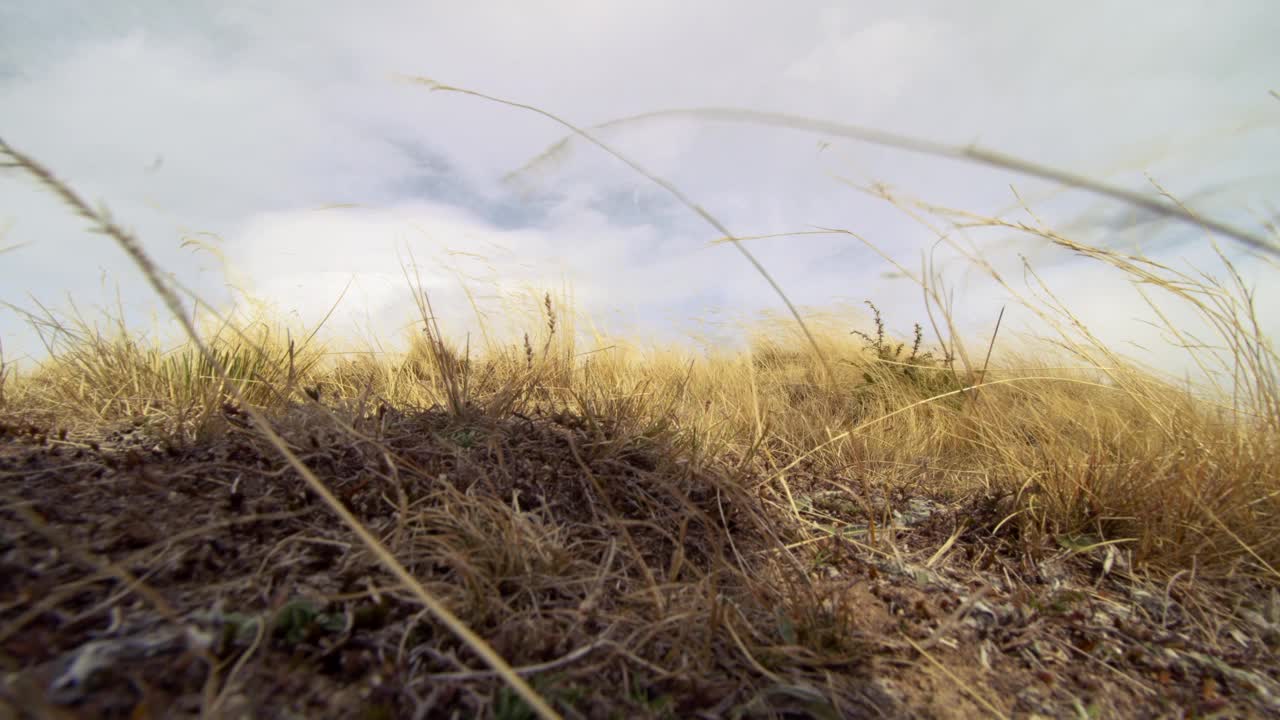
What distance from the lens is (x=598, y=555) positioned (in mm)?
1813

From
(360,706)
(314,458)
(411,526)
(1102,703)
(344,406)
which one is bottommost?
(1102,703)

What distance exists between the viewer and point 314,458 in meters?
1.91

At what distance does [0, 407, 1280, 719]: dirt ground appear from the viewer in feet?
3.82

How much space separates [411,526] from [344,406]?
0.87m

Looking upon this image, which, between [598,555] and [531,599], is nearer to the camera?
[531,599]

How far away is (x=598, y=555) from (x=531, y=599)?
1.11ft

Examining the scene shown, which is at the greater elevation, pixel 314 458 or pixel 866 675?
pixel 314 458

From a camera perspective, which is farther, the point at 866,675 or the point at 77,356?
the point at 77,356

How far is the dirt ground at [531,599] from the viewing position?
1.17 meters

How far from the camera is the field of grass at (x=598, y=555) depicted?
1194 mm

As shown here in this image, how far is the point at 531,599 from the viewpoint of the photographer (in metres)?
1.51

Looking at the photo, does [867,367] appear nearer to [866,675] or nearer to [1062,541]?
[1062,541]

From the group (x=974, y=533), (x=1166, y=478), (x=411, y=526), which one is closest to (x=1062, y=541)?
(x=974, y=533)

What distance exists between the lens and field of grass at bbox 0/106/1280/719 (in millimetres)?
1194
